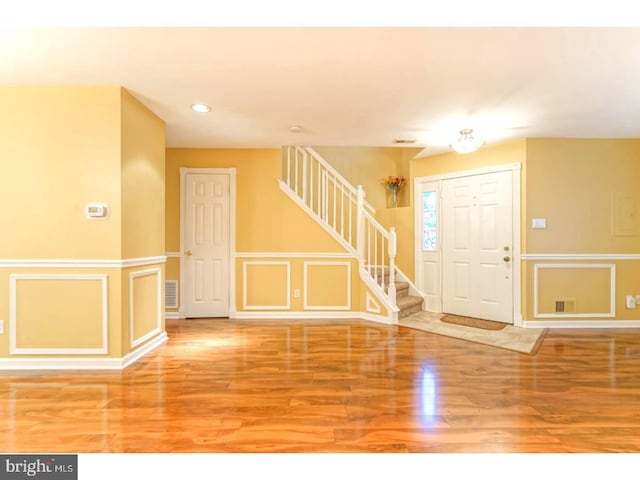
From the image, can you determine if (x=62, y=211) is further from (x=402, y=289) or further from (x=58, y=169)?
(x=402, y=289)

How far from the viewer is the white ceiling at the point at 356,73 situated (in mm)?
2219

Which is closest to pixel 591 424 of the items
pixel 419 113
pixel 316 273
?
pixel 419 113

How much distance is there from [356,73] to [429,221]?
3.26 meters

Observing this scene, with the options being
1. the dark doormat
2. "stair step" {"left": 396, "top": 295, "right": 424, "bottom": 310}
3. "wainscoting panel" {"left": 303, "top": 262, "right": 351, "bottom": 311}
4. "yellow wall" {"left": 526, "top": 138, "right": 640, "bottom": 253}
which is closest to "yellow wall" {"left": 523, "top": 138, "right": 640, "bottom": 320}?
"yellow wall" {"left": 526, "top": 138, "right": 640, "bottom": 253}

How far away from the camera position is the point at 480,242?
487cm

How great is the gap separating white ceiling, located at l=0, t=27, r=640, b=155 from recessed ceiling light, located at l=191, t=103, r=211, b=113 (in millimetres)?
82

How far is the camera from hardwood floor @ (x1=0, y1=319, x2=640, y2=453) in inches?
76.4

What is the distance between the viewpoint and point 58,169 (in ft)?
9.93

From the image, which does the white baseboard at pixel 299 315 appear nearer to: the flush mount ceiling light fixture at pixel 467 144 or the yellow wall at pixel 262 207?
the yellow wall at pixel 262 207

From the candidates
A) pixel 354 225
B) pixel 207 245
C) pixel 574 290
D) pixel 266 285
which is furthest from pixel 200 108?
pixel 574 290

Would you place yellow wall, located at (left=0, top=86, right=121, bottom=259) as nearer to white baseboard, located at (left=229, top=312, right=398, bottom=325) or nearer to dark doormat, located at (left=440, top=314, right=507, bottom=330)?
white baseboard, located at (left=229, top=312, right=398, bottom=325)

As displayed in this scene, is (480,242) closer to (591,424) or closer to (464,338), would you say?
(464,338)

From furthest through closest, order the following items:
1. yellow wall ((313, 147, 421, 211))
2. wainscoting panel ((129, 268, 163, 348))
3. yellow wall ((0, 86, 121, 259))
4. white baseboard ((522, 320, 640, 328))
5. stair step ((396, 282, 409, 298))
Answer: yellow wall ((313, 147, 421, 211)) → stair step ((396, 282, 409, 298)) → white baseboard ((522, 320, 640, 328)) → wainscoting panel ((129, 268, 163, 348)) → yellow wall ((0, 86, 121, 259))
